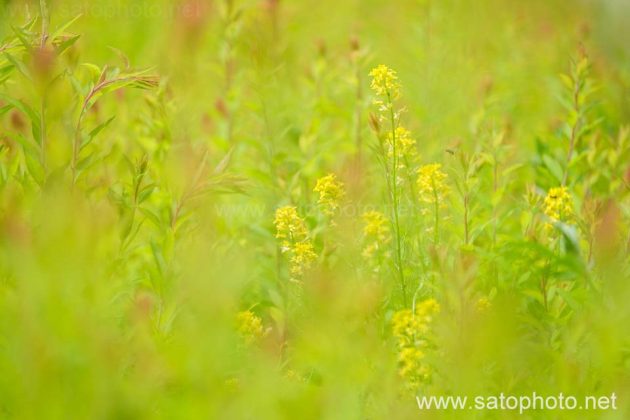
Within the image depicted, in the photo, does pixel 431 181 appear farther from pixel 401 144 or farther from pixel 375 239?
pixel 375 239

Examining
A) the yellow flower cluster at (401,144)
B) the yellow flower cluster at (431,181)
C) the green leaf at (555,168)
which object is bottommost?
the yellow flower cluster at (431,181)

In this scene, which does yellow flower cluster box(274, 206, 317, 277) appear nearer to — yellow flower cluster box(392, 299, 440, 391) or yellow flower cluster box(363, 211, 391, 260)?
yellow flower cluster box(363, 211, 391, 260)

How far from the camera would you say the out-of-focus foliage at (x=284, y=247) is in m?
1.36

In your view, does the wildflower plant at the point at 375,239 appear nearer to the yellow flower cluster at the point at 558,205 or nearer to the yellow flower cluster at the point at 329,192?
the yellow flower cluster at the point at 329,192

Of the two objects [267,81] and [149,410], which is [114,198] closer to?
[149,410]

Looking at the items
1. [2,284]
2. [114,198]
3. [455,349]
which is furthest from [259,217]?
[455,349]

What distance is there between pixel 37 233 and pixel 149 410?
58cm

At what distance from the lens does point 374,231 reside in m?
2.25

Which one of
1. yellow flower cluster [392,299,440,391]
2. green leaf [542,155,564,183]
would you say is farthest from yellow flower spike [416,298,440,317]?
green leaf [542,155,564,183]

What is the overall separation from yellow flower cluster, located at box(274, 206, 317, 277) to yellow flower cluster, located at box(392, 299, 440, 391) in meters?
0.42

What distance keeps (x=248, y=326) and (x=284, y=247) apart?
242 millimetres

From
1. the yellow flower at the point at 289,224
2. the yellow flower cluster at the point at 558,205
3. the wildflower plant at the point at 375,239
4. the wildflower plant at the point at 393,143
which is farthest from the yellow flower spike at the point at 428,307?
the yellow flower cluster at the point at 558,205

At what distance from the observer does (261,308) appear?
8.43 feet

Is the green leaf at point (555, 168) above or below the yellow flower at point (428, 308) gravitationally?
above
